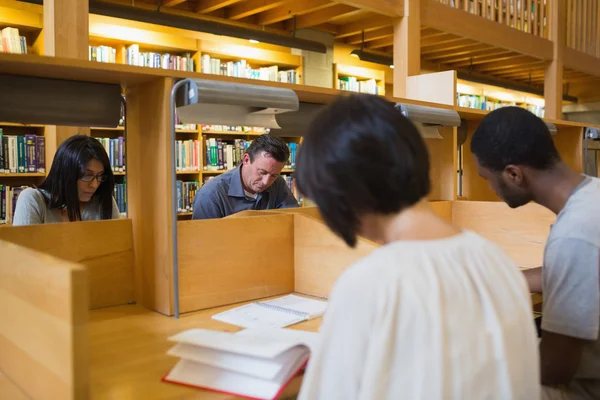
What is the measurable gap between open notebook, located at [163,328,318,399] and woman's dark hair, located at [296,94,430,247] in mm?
332

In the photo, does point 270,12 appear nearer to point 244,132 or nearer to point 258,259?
point 244,132

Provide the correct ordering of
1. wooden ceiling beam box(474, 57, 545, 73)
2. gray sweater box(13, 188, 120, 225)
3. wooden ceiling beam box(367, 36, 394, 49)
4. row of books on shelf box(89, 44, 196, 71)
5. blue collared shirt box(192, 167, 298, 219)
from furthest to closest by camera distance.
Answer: wooden ceiling beam box(474, 57, 545, 73)
wooden ceiling beam box(367, 36, 394, 49)
row of books on shelf box(89, 44, 196, 71)
blue collared shirt box(192, 167, 298, 219)
gray sweater box(13, 188, 120, 225)

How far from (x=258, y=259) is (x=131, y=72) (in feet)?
2.53

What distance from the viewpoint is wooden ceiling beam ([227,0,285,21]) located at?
4.53m

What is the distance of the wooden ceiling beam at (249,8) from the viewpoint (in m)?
4.53

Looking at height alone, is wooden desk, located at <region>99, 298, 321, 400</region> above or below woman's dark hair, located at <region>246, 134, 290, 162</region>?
below

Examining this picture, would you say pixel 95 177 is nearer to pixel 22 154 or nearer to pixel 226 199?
pixel 226 199

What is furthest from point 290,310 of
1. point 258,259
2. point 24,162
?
point 24,162

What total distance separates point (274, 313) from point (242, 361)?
65 cm

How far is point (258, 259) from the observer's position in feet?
6.62

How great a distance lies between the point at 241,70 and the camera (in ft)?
18.1

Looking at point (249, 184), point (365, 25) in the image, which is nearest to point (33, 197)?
point (249, 184)

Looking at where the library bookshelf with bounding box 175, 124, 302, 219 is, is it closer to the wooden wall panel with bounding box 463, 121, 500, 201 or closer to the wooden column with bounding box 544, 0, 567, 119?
the wooden wall panel with bounding box 463, 121, 500, 201

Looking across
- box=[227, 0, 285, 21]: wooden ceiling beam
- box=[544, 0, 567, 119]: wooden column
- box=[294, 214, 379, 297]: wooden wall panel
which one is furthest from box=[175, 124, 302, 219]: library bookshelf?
box=[294, 214, 379, 297]: wooden wall panel
